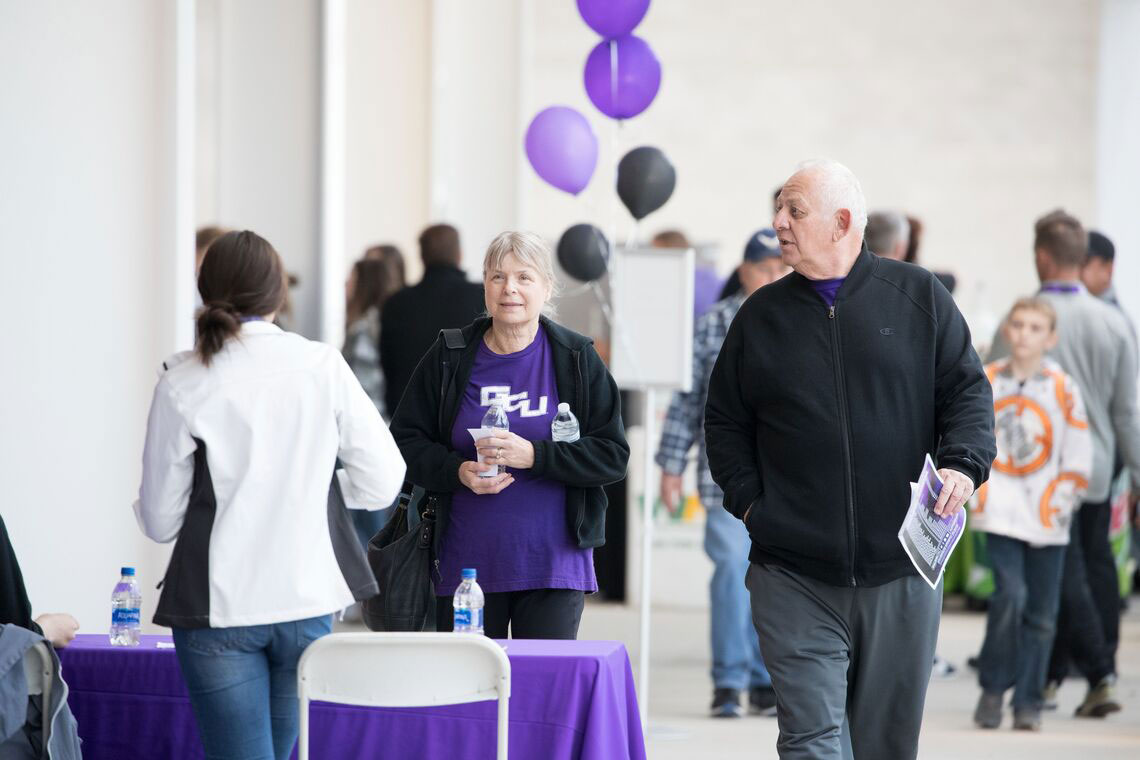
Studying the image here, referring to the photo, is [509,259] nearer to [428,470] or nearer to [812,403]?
[428,470]

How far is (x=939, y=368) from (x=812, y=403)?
285mm

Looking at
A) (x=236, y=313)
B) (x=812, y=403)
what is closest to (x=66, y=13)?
(x=236, y=313)

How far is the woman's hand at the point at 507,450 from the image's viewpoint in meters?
3.64

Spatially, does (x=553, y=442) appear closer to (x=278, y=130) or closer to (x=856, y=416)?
(x=856, y=416)

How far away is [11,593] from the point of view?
10.2 feet

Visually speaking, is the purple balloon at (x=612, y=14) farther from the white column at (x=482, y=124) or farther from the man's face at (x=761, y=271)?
the white column at (x=482, y=124)

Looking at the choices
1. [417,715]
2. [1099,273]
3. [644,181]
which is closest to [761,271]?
[644,181]

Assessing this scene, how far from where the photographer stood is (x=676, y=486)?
19.3 feet

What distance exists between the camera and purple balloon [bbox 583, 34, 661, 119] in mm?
5465

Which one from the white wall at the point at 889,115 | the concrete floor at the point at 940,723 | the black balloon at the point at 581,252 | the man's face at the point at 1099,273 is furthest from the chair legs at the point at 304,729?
the white wall at the point at 889,115

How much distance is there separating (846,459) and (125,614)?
Result: 1.70 meters

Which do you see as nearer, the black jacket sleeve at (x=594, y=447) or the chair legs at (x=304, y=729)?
the chair legs at (x=304, y=729)

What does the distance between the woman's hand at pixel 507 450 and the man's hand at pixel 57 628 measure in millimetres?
985

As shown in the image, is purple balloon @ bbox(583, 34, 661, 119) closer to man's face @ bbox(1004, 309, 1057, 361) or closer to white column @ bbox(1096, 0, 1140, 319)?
man's face @ bbox(1004, 309, 1057, 361)
